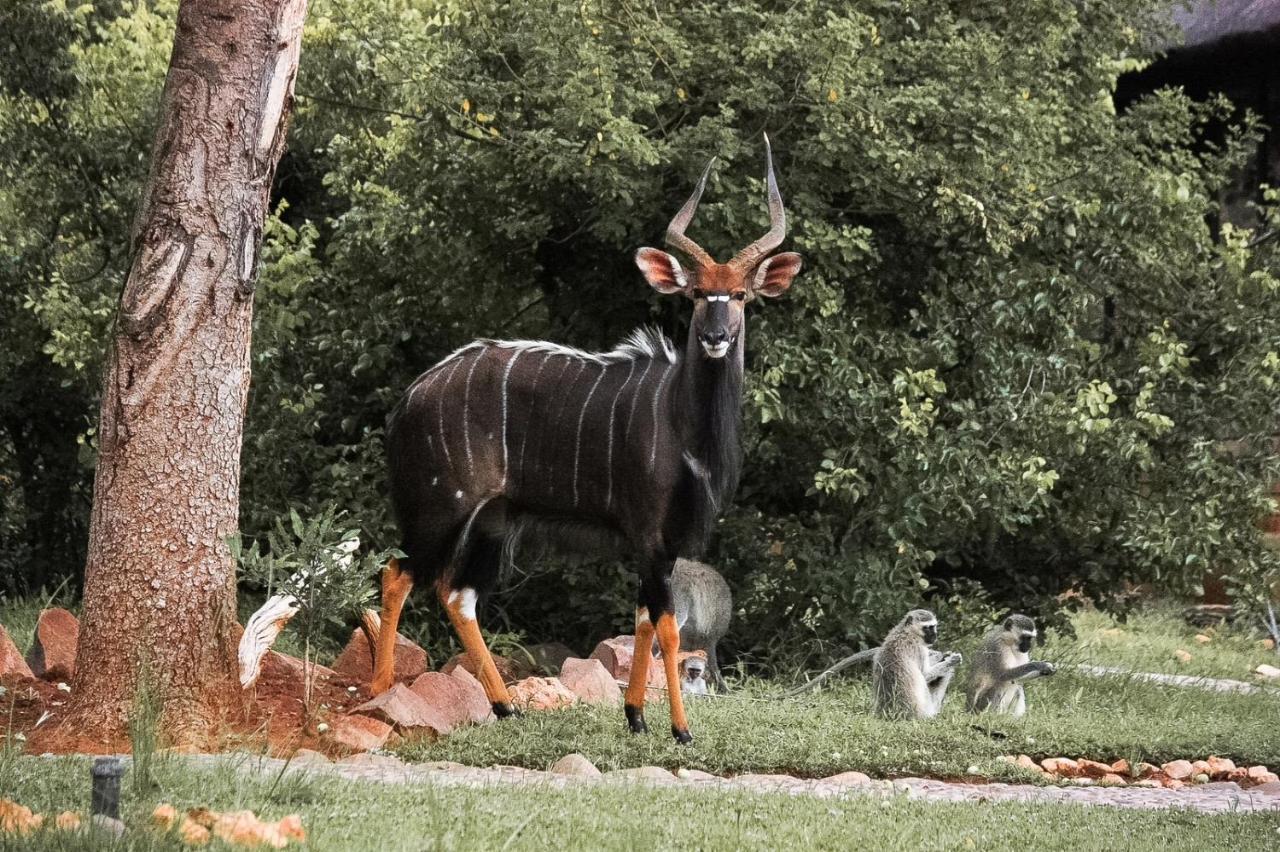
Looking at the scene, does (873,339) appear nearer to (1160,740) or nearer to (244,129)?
(1160,740)

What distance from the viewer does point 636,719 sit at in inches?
290

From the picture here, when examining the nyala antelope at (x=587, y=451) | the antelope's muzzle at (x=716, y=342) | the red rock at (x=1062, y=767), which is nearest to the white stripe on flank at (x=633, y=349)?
the nyala antelope at (x=587, y=451)

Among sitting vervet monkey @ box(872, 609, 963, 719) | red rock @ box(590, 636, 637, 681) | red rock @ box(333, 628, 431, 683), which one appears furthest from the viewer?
red rock @ box(590, 636, 637, 681)

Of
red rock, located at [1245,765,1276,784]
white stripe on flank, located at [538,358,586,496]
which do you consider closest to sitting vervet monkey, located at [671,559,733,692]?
white stripe on flank, located at [538,358,586,496]

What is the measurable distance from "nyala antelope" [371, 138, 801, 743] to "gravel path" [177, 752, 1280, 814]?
88cm

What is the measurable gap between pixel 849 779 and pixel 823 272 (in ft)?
13.8

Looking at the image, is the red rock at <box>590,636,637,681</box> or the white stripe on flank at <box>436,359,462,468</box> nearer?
the white stripe on flank at <box>436,359,462,468</box>

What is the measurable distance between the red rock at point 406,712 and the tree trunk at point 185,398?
59 cm

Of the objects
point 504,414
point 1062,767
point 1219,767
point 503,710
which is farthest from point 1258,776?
point 504,414

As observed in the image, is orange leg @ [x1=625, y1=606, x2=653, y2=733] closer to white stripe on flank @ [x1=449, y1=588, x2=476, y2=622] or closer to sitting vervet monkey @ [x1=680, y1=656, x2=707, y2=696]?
white stripe on flank @ [x1=449, y1=588, x2=476, y2=622]

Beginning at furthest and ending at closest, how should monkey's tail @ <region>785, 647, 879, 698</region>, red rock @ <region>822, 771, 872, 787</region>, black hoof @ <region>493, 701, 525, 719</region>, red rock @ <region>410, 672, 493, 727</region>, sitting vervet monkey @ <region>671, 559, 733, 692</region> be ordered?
sitting vervet monkey @ <region>671, 559, 733, 692</region>, monkey's tail @ <region>785, 647, 879, 698</region>, black hoof @ <region>493, 701, 525, 719</region>, red rock @ <region>410, 672, 493, 727</region>, red rock @ <region>822, 771, 872, 787</region>

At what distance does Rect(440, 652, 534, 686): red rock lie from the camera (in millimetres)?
8837

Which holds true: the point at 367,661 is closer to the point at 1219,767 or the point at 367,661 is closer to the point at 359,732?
the point at 359,732

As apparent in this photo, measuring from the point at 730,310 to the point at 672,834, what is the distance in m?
2.92
